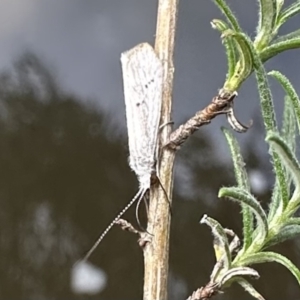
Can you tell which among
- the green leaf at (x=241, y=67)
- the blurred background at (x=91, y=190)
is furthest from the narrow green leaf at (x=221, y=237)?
the blurred background at (x=91, y=190)

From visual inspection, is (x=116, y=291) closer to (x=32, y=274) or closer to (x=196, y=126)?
(x=32, y=274)

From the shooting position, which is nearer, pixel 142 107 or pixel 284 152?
pixel 284 152

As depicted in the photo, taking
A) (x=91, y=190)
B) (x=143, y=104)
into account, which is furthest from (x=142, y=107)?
(x=91, y=190)

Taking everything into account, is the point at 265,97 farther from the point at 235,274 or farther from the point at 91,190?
the point at 91,190

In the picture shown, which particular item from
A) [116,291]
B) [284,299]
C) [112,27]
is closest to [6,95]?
[112,27]

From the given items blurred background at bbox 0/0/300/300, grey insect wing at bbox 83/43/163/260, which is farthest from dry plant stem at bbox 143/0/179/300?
blurred background at bbox 0/0/300/300

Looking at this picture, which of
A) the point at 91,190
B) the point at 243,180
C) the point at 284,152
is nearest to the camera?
the point at 284,152

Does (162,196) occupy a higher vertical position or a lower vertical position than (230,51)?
lower

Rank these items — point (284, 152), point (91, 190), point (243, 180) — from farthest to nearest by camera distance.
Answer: point (91, 190) < point (243, 180) < point (284, 152)
